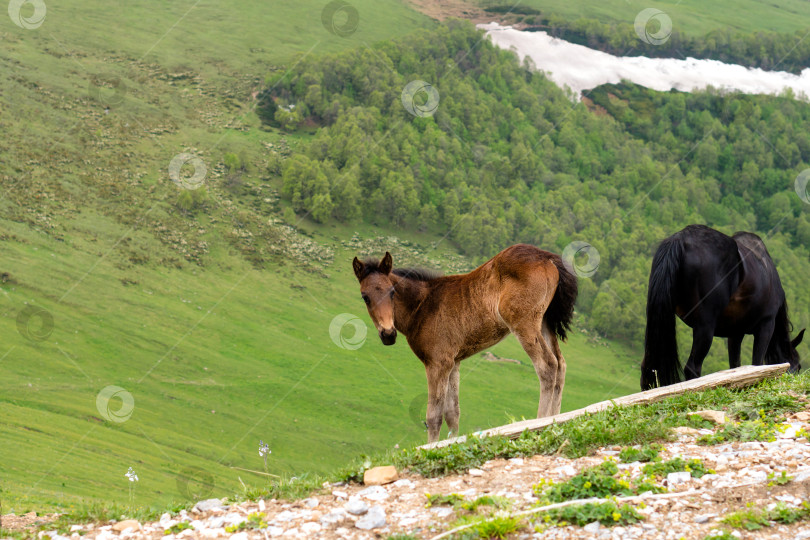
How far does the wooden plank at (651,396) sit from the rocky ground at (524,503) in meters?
0.78

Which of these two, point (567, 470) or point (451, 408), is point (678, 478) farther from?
point (451, 408)

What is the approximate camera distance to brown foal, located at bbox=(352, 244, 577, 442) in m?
11.9

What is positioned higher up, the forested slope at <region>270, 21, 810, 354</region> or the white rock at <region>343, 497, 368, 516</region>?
the forested slope at <region>270, 21, 810, 354</region>

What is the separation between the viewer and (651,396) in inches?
405

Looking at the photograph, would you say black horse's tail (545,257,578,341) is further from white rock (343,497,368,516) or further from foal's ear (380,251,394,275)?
white rock (343,497,368,516)

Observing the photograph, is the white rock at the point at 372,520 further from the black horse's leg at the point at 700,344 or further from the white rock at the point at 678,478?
the black horse's leg at the point at 700,344

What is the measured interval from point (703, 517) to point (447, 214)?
6042 inches

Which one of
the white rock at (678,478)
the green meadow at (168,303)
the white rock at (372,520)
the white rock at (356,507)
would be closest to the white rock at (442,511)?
the white rock at (372,520)

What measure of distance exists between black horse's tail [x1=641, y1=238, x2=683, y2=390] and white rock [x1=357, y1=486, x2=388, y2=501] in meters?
6.60

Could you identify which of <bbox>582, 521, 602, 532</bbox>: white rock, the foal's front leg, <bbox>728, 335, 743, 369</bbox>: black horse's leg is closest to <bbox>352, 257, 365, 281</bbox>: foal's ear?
the foal's front leg

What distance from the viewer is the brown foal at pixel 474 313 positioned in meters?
11.9

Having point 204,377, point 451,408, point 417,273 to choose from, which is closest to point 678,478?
point 451,408

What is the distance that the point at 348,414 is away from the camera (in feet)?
285

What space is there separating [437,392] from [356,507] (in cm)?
447
